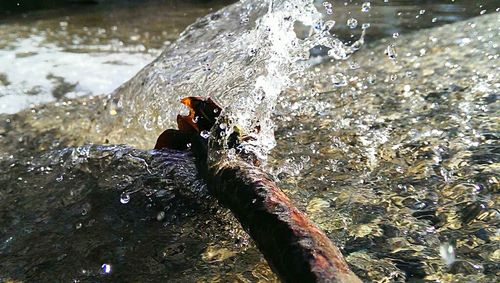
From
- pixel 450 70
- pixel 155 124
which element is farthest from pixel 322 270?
pixel 450 70

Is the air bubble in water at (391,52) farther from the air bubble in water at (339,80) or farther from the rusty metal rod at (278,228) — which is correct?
the rusty metal rod at (278,228)

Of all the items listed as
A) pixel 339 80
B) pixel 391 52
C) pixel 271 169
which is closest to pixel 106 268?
pixel 271 169

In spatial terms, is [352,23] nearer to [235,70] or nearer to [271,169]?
[235,70]

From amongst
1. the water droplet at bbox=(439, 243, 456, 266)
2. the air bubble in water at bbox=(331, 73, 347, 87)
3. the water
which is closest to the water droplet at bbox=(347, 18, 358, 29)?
the water

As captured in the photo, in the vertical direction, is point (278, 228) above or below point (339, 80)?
above

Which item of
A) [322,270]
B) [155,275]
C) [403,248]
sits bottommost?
[155,275]

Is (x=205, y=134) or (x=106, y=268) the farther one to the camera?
(x=205, y=134)

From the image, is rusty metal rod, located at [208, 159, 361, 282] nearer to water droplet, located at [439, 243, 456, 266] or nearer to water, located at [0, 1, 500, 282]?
water, located at [0, 1, 500, 282]

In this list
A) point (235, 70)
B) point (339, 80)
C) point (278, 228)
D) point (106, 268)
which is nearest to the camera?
point (278, 228)

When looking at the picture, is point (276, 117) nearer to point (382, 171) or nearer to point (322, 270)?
point (382, 171)
